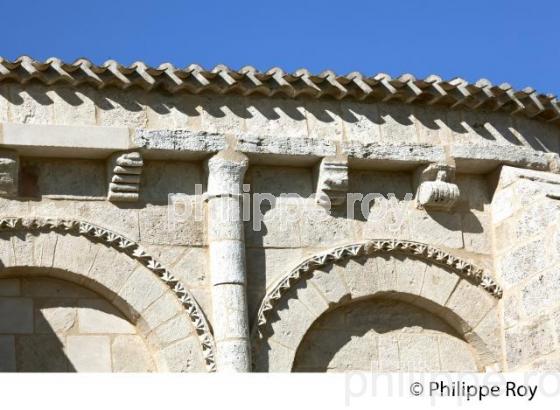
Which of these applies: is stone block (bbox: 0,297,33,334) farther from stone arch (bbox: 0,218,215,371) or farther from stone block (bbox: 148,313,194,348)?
stone block (bbox: 148,313,194,348)

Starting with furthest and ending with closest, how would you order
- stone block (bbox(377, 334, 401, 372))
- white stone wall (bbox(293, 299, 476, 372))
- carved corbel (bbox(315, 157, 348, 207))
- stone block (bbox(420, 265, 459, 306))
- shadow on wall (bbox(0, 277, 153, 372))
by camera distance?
stone block (bbox(420, 265, 459, 306)) → carved corbel (bbox(315, 157, 348, 207)) → stone block (bbox(377, 334, 401, 372)) → white stone wall (bbox(293, 299, 476, 372)) → shadow on wall (bbox(0, 277, 153, 372))

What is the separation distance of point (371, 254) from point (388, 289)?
Result: 33 cm

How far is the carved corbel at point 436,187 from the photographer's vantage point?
44.1ft

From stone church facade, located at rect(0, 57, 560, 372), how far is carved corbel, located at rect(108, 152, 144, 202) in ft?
0.06

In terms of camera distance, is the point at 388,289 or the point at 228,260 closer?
the point at 228,260

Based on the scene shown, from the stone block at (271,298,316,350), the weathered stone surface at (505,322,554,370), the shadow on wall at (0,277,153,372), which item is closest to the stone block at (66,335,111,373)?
the shadow on wall at (0,277,153,372)

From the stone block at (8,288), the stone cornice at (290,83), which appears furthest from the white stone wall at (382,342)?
the stone block at (8,288)

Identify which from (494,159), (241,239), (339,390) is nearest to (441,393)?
(339,390)

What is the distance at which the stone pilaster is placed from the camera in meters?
12.3

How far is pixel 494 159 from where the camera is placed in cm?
1368

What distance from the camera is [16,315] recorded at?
12.3 metres

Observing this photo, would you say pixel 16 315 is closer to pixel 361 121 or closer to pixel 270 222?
pixel 270 222

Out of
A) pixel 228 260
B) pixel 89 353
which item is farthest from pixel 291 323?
pixel 89 353

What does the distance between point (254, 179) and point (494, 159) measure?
2.10m
